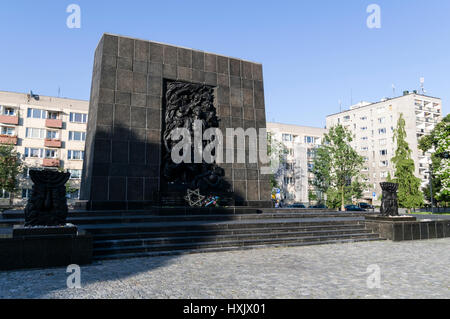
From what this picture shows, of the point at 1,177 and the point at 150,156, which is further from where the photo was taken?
the point at 1,177

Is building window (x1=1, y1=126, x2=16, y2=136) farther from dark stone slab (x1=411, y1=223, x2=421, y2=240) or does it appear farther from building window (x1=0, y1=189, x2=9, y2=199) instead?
dark stone slab (x1=411, y1=223, x2=421, y2=240)

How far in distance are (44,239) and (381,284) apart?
25.7 ft

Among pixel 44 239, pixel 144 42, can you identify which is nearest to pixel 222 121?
pixel 144 42

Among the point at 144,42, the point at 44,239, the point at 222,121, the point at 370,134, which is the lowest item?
the point at 44,239

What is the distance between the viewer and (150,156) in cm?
1688

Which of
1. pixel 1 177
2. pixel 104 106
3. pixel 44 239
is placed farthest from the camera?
pixel 1 177

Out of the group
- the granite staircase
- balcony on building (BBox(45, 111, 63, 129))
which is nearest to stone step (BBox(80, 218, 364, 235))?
the granite staircase

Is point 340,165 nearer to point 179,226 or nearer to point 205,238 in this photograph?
point 205,238

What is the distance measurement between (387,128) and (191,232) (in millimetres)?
68132

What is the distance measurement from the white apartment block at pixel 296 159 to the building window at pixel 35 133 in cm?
4155

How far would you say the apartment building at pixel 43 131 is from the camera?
154ft

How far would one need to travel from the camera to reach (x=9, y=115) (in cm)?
4706

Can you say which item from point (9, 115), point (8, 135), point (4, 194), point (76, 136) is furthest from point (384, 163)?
point (9, 115)
